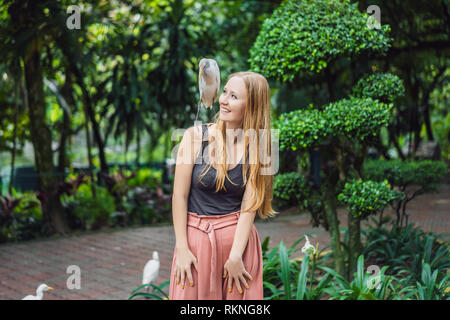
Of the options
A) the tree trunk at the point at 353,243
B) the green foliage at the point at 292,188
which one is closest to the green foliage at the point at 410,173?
the tree trunk at the point at 353,243

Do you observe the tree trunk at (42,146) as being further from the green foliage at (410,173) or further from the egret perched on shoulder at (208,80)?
the egret perched on shoulder at (208,80)

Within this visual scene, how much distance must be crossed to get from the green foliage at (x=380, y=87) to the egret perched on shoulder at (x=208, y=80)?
2.51 m

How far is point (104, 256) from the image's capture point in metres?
6.58

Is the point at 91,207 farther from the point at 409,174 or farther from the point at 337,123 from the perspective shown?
the point at 337,123

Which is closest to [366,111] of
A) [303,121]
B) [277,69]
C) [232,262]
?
[303,121]

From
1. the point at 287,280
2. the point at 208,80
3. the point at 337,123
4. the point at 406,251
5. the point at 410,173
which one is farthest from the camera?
the point at 410,173

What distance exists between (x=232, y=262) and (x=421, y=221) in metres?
7.37

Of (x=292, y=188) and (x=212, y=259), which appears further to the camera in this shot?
(x=292, y=188)

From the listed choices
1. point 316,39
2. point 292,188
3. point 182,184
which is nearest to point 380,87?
point 316,39

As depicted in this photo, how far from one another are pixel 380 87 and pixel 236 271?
9.04ft

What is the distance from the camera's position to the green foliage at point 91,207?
832 cm
